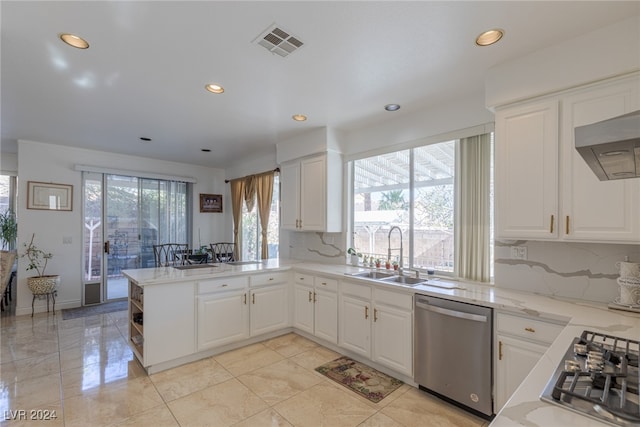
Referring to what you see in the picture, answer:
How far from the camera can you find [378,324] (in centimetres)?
291

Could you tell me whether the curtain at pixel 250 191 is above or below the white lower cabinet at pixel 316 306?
above

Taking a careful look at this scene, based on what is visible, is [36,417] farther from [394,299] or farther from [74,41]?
[394,299]

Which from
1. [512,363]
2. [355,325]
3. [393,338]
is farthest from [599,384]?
[355,325]

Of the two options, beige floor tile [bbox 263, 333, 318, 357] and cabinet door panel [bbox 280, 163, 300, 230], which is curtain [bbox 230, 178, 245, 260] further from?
beige floor tile [bbox 263, 333, 318, 357]

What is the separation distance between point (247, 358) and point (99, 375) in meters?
1.35

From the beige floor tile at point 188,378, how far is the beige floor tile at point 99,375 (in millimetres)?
239

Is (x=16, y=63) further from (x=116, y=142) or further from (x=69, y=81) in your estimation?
(x=116, y=142)

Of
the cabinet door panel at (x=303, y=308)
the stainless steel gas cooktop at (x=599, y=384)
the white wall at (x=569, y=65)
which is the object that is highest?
the white wall at (x=569, y=65)

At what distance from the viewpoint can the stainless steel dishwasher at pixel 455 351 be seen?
217cm

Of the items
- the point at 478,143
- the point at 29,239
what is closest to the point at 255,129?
the point at 478,143

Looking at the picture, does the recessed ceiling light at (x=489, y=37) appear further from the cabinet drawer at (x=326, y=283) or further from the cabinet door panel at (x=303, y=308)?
the cabinet door panel at (x=303, y=308)

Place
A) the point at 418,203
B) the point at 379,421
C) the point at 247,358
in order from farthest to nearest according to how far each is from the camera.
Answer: the point at 418,203, the point at 247,358, the point at 379,421

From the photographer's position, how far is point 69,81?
262cm

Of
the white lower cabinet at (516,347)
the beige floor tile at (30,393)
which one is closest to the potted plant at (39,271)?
the beige floor tile at (30,393)
